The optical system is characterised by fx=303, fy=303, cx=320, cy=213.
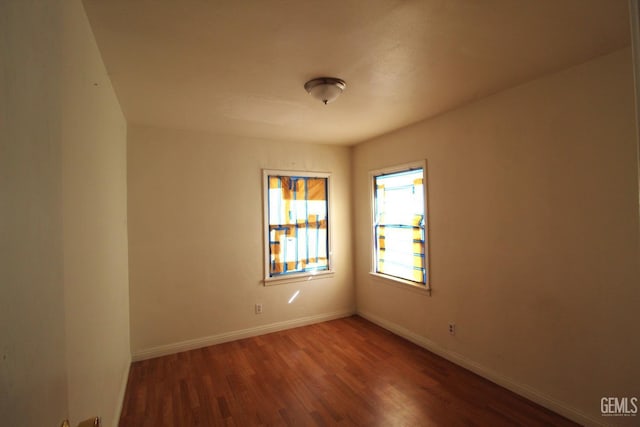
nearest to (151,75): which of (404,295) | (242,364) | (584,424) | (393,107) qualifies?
(393,107)

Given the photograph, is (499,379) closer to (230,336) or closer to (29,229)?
A: (230,336)

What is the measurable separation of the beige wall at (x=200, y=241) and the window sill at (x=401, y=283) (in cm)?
95

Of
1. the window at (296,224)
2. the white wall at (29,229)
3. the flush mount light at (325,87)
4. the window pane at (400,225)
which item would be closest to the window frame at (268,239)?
the window at (296,224)

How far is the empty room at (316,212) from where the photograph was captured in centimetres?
105

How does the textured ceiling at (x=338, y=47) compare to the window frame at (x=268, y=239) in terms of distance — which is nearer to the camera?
the textured ceiling at (x=338, y=47)

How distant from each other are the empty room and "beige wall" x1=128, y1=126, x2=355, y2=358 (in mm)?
25

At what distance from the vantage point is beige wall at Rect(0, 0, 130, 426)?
59 centimetres

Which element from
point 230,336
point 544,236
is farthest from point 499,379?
point 230,336

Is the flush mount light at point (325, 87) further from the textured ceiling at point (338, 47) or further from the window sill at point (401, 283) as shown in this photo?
the window sill at point (401, 283)

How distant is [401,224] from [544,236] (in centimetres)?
161

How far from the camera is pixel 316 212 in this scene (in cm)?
436

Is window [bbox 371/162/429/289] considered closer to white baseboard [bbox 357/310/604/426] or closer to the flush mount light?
white baseboard [bbox 357/310/604/426]

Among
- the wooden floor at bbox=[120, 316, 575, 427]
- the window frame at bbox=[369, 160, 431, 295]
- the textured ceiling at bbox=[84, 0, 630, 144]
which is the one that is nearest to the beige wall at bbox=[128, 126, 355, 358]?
the wooden floor at bbox=[120, 316, 575, 427]

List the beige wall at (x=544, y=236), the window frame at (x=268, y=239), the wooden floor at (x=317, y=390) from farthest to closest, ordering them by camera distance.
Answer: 1. the window frame at (x=268, y=239)
2. the wooden floor at (x=317, y=390)
3. the beige wall at (x=544, y=236)
